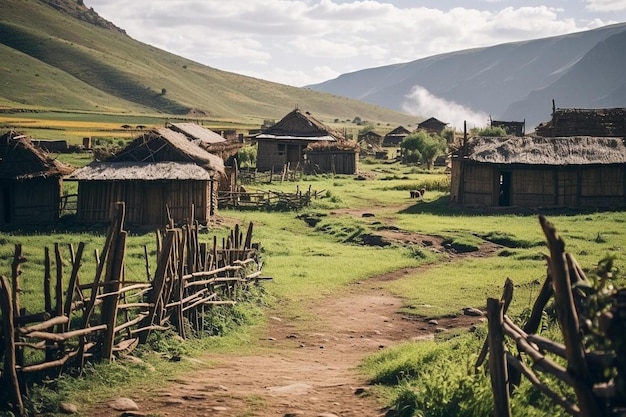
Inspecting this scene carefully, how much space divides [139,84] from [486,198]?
117162 millimetres

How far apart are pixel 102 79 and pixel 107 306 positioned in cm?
13391

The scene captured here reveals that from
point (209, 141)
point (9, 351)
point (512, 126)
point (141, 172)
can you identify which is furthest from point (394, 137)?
point (9, 351)

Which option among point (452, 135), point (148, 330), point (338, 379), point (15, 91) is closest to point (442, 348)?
point (338, 379)

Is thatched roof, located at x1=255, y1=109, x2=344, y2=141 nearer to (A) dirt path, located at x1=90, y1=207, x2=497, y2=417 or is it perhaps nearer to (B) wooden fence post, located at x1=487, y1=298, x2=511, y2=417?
(A) dirt path, located at x1=90, y1=207, x2=497, y2=417

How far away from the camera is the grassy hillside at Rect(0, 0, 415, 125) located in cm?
11400

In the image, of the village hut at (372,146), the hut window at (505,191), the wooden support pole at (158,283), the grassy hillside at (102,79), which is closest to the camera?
the wooden support pole at (158,283)

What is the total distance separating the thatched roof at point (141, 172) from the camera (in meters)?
25.2

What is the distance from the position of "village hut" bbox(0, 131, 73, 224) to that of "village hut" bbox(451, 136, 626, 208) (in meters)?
18.0

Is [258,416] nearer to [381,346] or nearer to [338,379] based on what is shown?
[338,379]

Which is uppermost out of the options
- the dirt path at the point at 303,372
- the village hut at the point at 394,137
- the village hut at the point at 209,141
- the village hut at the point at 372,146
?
the village hut at the point at 394,137

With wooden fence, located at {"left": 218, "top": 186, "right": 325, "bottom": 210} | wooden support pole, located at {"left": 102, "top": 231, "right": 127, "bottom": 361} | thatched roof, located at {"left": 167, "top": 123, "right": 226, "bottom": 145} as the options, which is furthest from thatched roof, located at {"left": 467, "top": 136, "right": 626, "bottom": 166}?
wooden support pole, located at {"left": 102, "top": 231, "right": 127, "bottom": 361}

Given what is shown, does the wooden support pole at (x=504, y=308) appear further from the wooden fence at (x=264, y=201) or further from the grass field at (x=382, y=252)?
the wooden fence at (x=264, y=201)

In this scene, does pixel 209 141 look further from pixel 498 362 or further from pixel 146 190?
pixel 498 362

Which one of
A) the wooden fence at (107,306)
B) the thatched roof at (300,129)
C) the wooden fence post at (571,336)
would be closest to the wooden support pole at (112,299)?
the wooden fence at (107,306)
